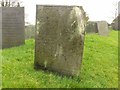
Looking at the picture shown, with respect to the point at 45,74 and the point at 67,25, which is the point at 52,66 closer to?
the point at 45,74

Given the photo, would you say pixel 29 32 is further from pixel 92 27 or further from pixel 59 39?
pixel 59 39

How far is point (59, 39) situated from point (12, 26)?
5460 mm

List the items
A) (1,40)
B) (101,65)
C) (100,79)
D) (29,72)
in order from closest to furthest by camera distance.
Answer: (29,72), (100,79), (101,65), (1,40)

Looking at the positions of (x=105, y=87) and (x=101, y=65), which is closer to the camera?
(x=105, y=87)

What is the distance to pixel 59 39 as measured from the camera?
9211 millimetres

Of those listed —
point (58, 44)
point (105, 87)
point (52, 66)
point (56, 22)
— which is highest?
point (56, 22)

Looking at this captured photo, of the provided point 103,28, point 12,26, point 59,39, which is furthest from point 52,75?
point 103,28

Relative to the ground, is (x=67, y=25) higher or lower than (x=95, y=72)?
higher

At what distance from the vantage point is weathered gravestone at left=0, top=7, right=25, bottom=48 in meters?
14.2

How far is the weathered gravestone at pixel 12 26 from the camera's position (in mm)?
14188

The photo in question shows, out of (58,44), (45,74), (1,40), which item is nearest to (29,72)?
(45,74)

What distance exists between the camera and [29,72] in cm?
888

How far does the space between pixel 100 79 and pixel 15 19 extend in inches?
222

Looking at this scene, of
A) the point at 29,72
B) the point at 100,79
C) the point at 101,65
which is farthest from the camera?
the point at 101,65
